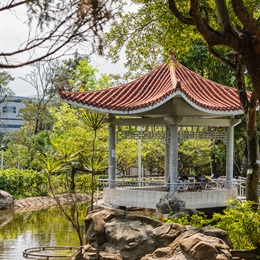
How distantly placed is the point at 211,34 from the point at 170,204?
5.34 metres

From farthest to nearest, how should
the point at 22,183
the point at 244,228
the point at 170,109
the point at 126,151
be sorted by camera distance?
Answer: the point at 126,151
the point at 22,183
the point at 170,109
the point at 244,228

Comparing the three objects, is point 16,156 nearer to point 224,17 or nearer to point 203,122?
point 203,122

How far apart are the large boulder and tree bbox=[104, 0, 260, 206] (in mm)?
2042

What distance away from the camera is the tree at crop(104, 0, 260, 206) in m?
6.88

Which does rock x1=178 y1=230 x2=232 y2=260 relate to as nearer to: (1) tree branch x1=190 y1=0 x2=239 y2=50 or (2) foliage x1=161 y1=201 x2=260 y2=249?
(2) foliage x1=161 y1=201 x2=260 y2=249

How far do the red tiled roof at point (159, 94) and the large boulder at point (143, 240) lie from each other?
4.98 meters

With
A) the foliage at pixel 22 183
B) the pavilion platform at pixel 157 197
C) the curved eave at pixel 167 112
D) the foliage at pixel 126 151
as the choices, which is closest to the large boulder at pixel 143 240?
the curved eave at pixel 167 112

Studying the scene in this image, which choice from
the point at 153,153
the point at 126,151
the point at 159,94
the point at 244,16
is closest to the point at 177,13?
the point at 244,16

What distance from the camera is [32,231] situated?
515 inches

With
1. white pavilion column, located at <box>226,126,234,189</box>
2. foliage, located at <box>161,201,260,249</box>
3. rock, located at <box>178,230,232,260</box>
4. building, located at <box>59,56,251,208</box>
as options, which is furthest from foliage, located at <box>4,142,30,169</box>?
rock, located at <box>178,230,232,260</box>

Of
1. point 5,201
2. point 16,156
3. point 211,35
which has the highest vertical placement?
point 211,35

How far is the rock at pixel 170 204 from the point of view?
11.5 m

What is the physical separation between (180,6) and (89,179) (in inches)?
587

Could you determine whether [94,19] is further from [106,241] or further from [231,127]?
[231,127]
